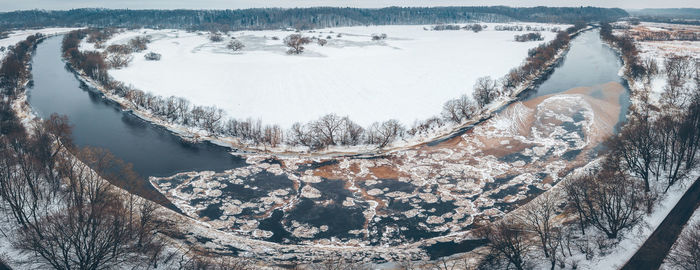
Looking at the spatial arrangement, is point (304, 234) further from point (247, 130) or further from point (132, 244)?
point (247, 130)

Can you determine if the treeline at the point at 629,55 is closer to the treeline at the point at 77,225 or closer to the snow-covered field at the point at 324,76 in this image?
the snow-covered field at the point at 324,76

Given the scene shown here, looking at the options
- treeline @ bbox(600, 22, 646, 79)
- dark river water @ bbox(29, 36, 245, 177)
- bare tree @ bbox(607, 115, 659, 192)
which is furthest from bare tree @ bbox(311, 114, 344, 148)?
treeline @ bbox(600, 22, 646, 79)

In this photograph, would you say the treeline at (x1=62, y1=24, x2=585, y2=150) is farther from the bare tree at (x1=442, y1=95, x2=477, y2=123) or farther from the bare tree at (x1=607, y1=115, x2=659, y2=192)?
the bare tree at (x1=607, y1=115, x2=659, y2=192)

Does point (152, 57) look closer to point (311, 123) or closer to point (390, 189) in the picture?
point (311, 123)

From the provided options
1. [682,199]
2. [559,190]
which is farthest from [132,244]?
[682,199]

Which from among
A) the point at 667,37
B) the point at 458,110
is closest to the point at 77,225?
the point at 458,110

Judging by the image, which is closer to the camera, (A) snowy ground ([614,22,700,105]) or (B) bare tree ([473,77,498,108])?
(B) bare tree ([473,77,498,108])
